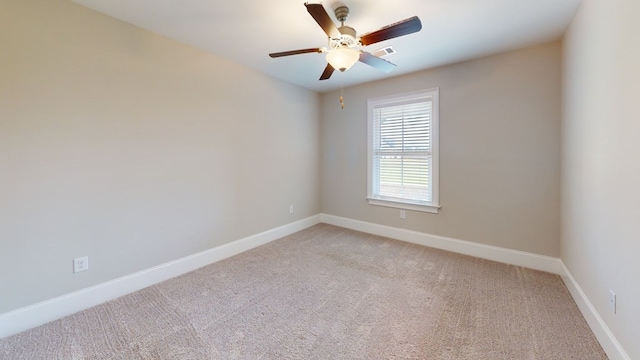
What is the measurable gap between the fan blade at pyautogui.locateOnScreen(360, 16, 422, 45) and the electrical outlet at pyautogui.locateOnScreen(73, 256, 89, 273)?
9.62 ft

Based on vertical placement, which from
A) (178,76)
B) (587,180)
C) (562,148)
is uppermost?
(178,76)

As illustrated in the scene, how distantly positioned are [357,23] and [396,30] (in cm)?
65

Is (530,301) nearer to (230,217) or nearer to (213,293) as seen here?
(213,293)

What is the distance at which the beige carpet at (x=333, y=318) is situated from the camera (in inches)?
64.3

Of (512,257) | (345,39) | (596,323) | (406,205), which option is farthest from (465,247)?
(345,39)

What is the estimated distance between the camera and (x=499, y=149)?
9.72 feet

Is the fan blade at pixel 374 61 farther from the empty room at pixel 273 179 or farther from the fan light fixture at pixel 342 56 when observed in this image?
the fan light fixture at pixel 342 56

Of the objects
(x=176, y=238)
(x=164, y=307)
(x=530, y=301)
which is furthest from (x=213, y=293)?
(x=530, y=301)

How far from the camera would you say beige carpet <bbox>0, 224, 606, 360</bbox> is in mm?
1633

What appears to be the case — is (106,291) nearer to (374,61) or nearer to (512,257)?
(374,61)

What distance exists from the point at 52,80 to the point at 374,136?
11.9ft

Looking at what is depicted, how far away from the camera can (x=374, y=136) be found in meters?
4.05

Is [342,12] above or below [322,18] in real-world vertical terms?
above

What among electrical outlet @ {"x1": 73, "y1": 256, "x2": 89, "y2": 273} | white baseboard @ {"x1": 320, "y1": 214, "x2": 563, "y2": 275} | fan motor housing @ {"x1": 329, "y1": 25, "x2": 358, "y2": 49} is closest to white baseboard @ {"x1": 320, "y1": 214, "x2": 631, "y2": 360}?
white baseboard @ {"x1": 320, "y1": 214, "x2": 563, "y2": 275}
